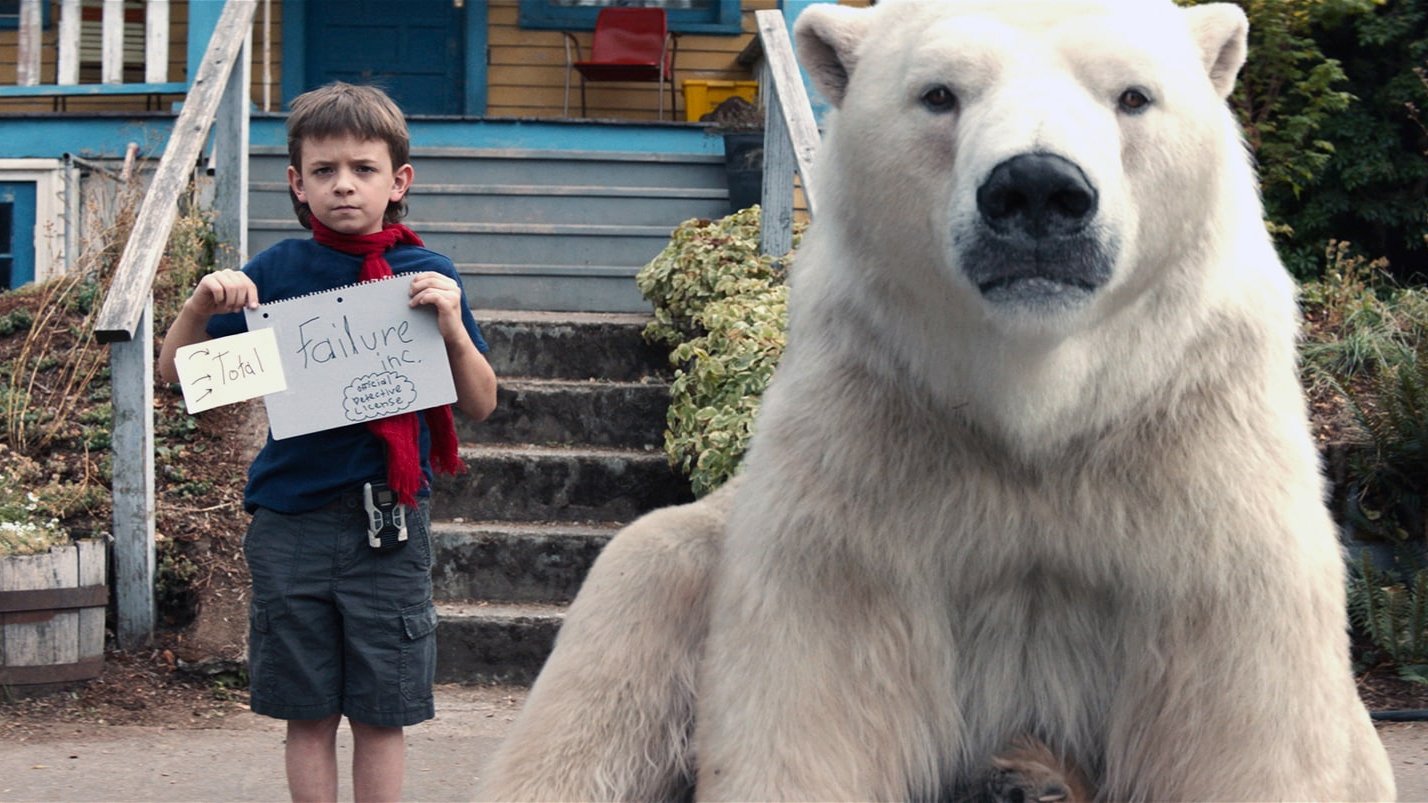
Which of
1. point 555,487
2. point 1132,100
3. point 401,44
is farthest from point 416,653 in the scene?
point 401,44

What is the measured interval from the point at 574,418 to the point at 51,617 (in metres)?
2.16

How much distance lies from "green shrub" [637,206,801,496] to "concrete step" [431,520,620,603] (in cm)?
50

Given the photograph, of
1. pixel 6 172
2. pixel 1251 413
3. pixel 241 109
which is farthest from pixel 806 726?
pixel 6 172

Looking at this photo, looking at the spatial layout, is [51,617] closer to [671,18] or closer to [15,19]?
[671,18]

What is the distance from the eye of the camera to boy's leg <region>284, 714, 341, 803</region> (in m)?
3.11

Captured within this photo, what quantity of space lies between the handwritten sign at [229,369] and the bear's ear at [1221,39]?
177 cm

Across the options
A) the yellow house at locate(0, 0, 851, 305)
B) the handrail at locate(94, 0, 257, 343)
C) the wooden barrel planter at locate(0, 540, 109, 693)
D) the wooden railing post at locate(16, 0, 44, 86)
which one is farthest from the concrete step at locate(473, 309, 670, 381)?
the wooden railing post at locate(16, 0, 44, 86)

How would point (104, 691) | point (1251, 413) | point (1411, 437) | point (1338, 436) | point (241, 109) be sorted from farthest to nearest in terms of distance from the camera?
point (241, 109)
point (1338, 436)
point (1411, 437)
point (104, 691)
point (1251, 413)

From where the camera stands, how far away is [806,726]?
219 centimetres

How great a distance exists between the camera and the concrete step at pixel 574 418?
6195 millimetres

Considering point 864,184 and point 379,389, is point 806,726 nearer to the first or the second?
point 864,184

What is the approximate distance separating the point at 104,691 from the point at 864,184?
360 cm

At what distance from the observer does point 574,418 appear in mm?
6211

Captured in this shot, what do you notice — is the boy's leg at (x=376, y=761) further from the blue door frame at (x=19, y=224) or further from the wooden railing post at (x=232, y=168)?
the blue door frame at (x=19, y=224)
